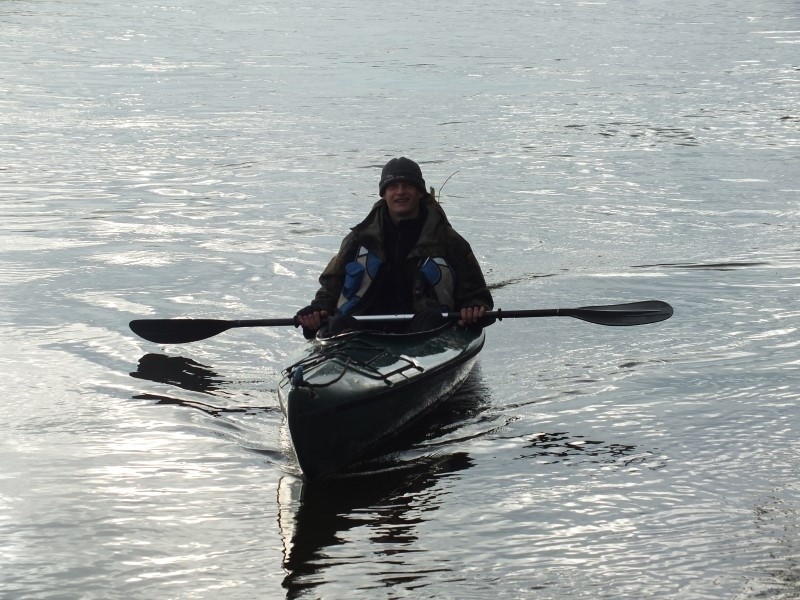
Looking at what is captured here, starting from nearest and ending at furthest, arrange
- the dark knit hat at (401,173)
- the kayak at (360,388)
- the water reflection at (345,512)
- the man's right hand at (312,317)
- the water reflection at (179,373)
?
1. the water reflection at (345,512)
2. the kayak at (360,388)
3. the man's right hand at (312,317)
4. the dark knit hat at (401,173)
5. the water reflection at (179,373)

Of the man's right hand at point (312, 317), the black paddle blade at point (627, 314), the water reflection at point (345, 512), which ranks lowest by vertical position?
the water reflection at point (345, 512)

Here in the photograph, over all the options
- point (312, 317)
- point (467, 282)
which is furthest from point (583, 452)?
point (312, 317)

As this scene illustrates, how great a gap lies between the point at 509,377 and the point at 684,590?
3466mm

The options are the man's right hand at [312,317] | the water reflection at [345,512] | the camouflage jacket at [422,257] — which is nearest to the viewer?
the water reflection at [345,512]

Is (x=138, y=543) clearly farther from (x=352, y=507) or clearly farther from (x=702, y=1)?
(x=702, y=1)

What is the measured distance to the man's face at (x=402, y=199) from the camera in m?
7.89

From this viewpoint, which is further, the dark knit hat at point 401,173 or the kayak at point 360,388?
the dark knit hat at point 401,173

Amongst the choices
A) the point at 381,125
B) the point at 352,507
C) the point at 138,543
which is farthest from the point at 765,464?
the point at 381,125

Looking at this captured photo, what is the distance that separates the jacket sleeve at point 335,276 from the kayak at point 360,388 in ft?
1.76

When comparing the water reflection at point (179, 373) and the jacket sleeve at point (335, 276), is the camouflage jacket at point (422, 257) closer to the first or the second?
the jacket sleeve at point (335, 276)

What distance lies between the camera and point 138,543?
19.1 ft

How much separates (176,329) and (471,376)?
2008 millimetres

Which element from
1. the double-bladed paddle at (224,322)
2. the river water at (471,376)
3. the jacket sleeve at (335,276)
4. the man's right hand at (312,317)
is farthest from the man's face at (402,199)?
the river water at (471,376)

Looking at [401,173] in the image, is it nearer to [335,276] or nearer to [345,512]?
[335,276]
